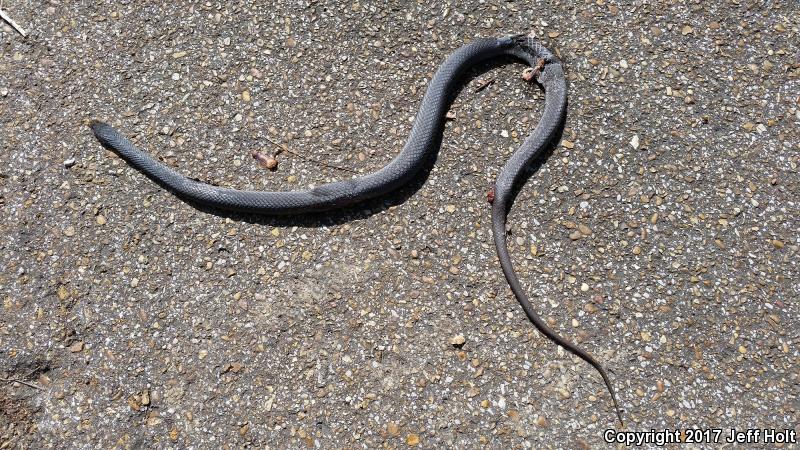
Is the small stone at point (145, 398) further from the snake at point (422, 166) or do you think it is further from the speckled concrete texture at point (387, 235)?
the snake at point (422, 166)

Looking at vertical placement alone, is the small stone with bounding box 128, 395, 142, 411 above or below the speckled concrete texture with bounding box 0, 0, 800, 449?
below

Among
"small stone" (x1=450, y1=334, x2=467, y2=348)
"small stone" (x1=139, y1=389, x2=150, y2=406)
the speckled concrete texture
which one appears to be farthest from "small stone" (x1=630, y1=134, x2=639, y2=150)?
"small stone" (x1=139, y1=389, x2=150, y2=406)

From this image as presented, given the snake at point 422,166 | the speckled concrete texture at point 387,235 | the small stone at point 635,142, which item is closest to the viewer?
the speckled concrete texture at point 387,235

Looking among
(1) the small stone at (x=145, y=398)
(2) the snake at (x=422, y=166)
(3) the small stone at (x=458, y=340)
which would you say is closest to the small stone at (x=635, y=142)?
(2) the snake at (x=422, y=166)

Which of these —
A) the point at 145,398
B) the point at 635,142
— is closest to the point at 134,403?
the point at 145,398

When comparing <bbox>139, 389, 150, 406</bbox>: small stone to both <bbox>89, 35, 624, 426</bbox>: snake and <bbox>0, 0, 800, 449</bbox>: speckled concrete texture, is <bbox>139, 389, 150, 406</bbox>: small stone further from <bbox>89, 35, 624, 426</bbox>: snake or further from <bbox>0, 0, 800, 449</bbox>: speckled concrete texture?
<bbox>89, 35, 624, 426</bbox>: snake

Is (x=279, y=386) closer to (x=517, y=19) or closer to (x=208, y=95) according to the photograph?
(x=208, y=95)

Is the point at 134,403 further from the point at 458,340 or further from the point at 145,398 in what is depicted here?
the point at 458,340

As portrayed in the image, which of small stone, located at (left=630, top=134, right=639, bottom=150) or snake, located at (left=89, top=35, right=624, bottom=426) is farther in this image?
small stone, located at (left=630, top=134, right=639, bottom=150)
